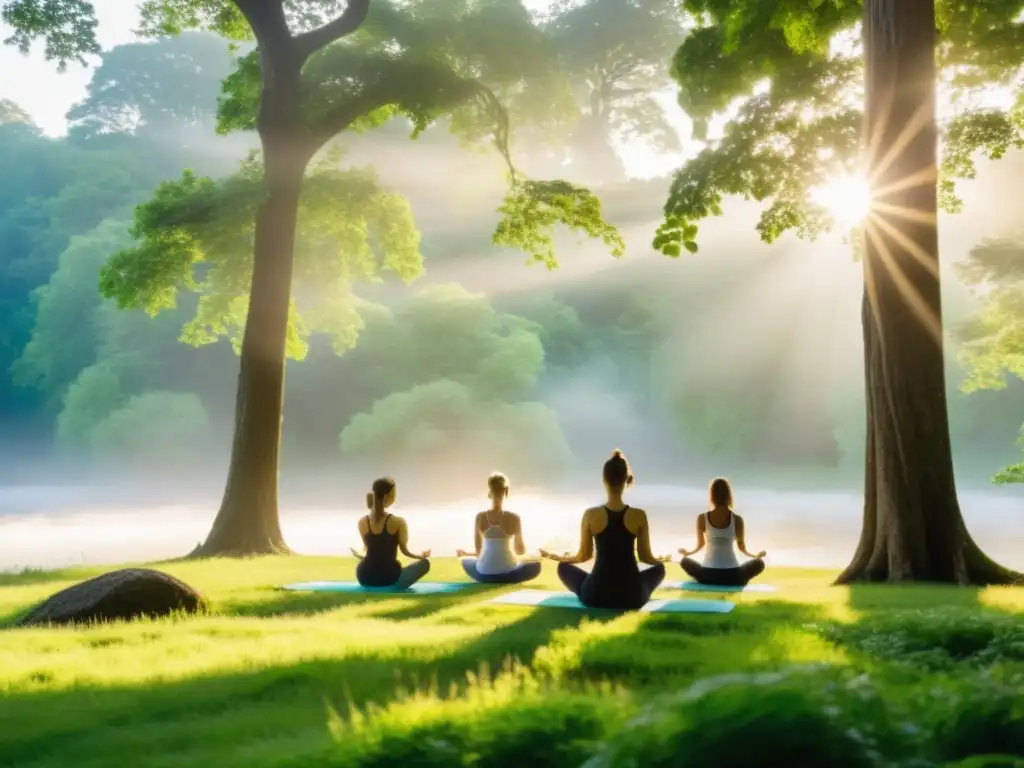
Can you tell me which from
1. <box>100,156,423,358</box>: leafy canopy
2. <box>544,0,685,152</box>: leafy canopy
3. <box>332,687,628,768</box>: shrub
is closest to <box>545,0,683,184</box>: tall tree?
<box>544,0,685,152</box>: leafy canopy

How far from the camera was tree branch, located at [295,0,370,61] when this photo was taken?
65.7ft

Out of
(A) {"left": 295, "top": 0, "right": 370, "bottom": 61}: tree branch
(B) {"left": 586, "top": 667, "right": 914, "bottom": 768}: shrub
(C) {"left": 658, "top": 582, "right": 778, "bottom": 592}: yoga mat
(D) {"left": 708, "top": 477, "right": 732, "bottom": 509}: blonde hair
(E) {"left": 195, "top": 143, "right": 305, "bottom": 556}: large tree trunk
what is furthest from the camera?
(A) {"left": 295, "top": 0, "right": 370, "bottom": 61}: tree branch

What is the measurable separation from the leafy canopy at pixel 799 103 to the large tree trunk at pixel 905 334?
2.76m

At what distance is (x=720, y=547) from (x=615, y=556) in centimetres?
270

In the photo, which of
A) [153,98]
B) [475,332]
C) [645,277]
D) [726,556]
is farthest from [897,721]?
[153,98]

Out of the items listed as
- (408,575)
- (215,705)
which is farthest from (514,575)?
(215,705)

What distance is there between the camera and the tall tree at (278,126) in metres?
19.6

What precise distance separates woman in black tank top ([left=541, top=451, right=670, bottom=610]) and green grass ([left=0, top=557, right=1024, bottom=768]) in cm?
46

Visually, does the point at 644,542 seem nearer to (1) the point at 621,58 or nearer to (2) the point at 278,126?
(2) the point at 278,126

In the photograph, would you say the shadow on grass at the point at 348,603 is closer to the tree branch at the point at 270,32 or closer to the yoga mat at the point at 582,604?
the yoga mat at the point at 582,604

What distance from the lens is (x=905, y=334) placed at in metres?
13.0

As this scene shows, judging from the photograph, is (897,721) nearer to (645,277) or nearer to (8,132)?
(645,277)

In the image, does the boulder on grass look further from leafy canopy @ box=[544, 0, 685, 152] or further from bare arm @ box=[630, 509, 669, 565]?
leafy canopy @ box=[544, 0, 685, 152]

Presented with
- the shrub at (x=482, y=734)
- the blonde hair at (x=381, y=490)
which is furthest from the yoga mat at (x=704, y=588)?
the shrub at (x=482, y=734)
